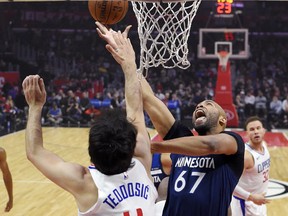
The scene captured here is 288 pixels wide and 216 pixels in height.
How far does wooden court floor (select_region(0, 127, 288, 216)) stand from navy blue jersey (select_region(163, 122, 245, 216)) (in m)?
3.90

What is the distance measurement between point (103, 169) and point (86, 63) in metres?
19.4

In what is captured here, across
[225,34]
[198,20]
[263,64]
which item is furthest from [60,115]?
[263,64]

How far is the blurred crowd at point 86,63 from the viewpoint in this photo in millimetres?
18156

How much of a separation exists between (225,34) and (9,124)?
7.76 metres

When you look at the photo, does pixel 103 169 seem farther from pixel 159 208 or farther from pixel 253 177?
pixel 253 177

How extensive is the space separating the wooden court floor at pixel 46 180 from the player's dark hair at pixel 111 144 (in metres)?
4.60

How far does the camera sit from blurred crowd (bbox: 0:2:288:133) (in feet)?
59.6

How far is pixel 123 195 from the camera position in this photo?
194 cm

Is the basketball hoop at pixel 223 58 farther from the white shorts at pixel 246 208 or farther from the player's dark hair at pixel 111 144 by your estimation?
the player's dark hair at pixel 111 144

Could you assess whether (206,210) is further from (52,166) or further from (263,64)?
(263,64)

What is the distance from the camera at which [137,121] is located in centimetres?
228

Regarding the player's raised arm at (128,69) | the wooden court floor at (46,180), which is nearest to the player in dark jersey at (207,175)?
the player's raised arm at (128,69)

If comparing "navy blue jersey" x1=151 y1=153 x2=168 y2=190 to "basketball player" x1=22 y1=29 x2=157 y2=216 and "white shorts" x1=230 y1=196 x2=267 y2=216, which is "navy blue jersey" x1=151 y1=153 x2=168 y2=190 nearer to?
"white shorts" x1=230 y1=196 x2=267 y2=216

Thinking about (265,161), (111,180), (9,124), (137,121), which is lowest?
(9,124)
